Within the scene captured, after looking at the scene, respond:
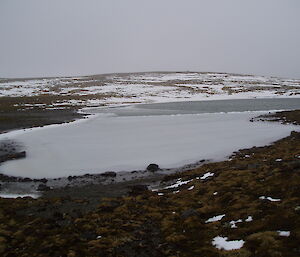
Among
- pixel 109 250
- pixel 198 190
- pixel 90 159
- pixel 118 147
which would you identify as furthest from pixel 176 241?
pixel 118 147

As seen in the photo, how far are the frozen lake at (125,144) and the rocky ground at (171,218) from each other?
4103 mm

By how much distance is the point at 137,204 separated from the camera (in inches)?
493

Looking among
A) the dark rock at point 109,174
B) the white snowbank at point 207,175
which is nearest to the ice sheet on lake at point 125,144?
the dark rock at point 109,174

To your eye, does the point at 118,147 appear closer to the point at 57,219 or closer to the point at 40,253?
the point at 57,219

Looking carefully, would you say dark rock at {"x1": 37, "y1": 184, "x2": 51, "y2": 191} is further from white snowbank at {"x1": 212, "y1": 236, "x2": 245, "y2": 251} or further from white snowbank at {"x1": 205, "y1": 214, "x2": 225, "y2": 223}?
white snowbank at {"x1": 212, "y1": 236, "x2": 245, "y2": 251}

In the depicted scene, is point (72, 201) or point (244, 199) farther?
point (72, 201)

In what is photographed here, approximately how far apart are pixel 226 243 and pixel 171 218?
2.87m

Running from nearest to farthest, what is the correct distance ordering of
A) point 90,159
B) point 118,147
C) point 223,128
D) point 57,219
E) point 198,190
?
point 57,219 < point 198,190 < point 90,159 < point 118,147 < point 223,128

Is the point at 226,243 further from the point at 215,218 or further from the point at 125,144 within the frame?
the point at 125,144

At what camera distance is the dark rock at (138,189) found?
46.5 feet

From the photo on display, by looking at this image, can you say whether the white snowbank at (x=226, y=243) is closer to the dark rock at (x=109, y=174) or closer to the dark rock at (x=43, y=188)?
the dark rock at (x=109, y=174)

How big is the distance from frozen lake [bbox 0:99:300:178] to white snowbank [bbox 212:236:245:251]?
10.1 metres

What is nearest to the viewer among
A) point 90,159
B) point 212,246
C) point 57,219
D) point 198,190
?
point 212,246

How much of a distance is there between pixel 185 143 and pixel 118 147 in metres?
5.69
